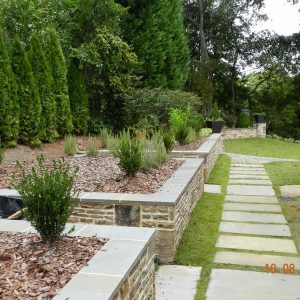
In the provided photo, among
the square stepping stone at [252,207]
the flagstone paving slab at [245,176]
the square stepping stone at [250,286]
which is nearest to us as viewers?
the square stepping stone at [250,286]

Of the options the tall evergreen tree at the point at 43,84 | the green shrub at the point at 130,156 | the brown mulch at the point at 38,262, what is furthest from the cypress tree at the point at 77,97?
the brown mulch at the point at 38,262

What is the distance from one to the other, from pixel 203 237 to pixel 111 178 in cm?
151

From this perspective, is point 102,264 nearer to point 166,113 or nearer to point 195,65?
point 166,113

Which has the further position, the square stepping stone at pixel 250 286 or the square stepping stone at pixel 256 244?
the square stepping stone at pixel 256 244

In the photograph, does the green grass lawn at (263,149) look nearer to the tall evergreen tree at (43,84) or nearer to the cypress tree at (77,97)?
the cypress tree at (77,97)

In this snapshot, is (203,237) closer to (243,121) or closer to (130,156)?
(130,156)

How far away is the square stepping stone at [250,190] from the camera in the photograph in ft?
23.5

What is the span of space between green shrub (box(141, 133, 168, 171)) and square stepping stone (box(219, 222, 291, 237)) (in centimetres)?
134

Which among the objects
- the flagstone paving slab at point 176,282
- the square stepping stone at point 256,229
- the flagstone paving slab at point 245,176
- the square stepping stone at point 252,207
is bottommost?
→ the flagstone paving slab at point 176,282

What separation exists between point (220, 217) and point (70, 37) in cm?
838

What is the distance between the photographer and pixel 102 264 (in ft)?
7.76

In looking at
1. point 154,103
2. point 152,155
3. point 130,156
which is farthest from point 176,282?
point 154,103

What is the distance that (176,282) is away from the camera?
3545 mm

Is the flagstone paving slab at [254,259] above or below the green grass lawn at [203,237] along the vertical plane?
below
